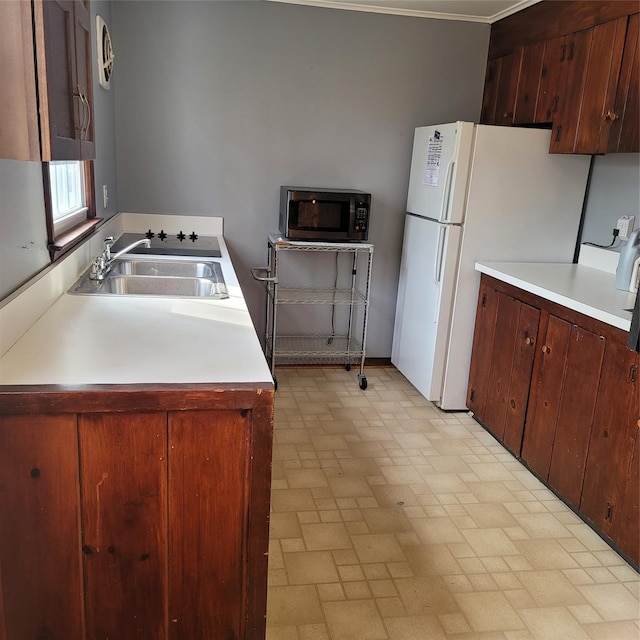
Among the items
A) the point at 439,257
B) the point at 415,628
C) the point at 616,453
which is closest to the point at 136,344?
the point at 415,628

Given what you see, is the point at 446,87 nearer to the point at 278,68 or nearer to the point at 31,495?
the point at 278,68

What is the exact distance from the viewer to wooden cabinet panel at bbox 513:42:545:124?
3.31 metres

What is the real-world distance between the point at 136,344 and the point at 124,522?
0.48 m

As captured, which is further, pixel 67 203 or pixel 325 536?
pixel 67 203

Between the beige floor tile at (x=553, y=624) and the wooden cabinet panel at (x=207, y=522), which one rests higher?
the wooden cabinet panel at (x=207, y=522)

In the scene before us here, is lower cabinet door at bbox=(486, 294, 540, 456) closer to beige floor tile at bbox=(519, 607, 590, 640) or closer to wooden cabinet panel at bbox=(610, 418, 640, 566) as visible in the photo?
wooden cabinet panel at bbox=(610, 418, 640, 566)

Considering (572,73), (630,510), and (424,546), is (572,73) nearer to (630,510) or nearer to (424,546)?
(630,510)

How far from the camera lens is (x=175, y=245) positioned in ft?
10.9

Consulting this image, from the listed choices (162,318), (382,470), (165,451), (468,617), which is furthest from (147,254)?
(468,617)

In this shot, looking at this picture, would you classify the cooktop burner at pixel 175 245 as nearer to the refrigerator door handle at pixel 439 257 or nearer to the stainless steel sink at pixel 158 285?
the stainless steel sink at pixel 158 285

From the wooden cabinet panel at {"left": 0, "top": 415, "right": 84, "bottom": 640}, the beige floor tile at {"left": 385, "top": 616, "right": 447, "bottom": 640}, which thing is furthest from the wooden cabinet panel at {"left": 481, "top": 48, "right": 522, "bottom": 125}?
the wooden cabinet panel at {"left": 0, "top": 415, "right": 84, "bottom": 640}

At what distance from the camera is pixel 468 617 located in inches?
74.3

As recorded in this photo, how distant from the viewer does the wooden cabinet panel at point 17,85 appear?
1.07m

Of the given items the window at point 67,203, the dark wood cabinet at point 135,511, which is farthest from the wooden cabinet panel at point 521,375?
the window at point 67,203
